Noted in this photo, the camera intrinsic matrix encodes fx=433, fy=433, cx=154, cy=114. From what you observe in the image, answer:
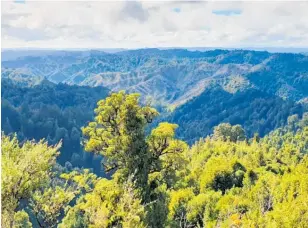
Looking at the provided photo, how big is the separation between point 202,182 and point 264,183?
60.5 ft

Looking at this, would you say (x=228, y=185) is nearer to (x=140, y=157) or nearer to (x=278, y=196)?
(x=278, y=196)

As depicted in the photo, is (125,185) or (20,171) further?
(125,185)

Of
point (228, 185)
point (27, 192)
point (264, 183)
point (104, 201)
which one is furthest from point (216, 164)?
point (27, 192)

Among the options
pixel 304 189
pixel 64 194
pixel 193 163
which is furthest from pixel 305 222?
pixel 193 163

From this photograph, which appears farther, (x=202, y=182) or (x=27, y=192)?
(x=202, y=182)

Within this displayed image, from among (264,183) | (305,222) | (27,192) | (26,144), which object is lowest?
(264,183)

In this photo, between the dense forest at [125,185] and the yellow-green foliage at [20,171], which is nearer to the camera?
the yellow-green foliage at [20,171]

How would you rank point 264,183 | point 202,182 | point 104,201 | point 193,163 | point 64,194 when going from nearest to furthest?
point 64,194, point 104,201, point 264,183, point 202,182, point 193,163

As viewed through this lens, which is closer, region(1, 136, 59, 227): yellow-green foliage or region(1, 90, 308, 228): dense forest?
region(1, 136, 59, 227): yellow-green foliage

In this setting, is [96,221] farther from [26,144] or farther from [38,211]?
[26,144]

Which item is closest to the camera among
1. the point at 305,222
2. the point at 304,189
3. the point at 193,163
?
the point at 305,222

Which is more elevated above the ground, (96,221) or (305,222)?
(96,221)

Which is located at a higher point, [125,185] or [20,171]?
[20,171]

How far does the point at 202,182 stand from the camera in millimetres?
84375
